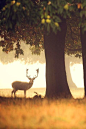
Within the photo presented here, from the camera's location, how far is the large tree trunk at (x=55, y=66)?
18.0 metres

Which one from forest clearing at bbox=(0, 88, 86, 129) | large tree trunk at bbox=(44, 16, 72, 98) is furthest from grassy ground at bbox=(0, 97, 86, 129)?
large tree trunk at bbox=(44, 16, 72, 98)

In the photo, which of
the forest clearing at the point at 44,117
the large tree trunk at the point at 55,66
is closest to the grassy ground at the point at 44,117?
the forest clearing at the point at 44,117

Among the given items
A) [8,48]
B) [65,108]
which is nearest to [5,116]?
[65,108]

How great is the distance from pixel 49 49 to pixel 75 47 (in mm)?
8268

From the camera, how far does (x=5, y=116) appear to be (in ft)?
37.7

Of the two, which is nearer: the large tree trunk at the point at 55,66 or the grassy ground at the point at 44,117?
the grassy ground at the point at 44,117

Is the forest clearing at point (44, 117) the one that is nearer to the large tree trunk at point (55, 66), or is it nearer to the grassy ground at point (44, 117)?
the grassy ground at point (44, 117)

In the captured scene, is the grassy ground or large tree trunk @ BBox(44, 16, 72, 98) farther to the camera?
large tree trunk @ BBox(44, 16, 72, 98)

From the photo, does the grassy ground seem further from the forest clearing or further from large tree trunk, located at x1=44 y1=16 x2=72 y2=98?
large tree trunk, located at x1=44 y1=16 x2=72 y2=98

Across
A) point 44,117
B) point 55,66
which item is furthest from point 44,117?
point 55,66

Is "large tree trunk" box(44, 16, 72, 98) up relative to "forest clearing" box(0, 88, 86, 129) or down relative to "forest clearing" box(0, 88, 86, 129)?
up

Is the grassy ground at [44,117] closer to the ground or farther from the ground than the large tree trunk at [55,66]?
closer to the ground

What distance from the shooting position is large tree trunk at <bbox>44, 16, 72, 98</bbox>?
709 inches

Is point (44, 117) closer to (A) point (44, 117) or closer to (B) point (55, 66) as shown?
(A) point (44, 117)
